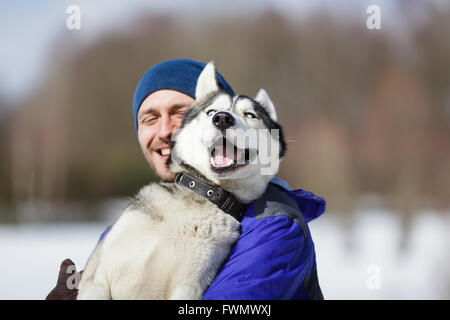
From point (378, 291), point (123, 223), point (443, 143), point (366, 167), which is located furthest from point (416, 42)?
point (123, 223)

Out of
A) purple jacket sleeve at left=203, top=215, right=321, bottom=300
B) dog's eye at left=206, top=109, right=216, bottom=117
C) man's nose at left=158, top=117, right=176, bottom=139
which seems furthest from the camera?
man's nose at left=158, top=117, right=176, bottom=139

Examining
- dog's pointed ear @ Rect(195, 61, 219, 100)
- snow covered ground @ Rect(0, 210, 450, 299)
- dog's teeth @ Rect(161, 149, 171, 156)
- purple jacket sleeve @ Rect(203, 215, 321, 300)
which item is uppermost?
dog's pointed ear @ Rect(195, 61, 219, 100)

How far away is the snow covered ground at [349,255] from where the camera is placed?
589cm

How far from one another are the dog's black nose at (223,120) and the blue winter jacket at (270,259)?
13.4 inches

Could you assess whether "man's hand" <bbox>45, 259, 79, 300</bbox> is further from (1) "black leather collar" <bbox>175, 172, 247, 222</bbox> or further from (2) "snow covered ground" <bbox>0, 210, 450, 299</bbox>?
(2) "snow covered ground" <bbox>0, 210, 450, 299</bbox>

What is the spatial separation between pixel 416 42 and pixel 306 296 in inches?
342

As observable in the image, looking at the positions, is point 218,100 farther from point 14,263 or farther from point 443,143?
point 443,143

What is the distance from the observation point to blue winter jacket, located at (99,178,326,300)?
142cm

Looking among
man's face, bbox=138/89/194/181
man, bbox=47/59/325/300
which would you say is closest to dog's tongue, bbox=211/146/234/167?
man, bbox=47/59/325/300

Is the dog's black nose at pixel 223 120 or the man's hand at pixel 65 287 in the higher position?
the dog's black nose at pixel 223 120

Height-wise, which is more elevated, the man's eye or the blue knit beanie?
the blue knit beanie

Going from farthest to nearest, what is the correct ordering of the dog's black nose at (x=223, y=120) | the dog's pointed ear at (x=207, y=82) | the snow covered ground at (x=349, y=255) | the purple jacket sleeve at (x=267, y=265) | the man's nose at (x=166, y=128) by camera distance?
the snow covered ground at (x=349, y=255)
the man's nose at (x=166, y=128)
the dog's pointed ear at (x=207, y=82)
the dog's black nose at (x=223, y=120)
the purple jacket sleeve at (x=267, y=265)

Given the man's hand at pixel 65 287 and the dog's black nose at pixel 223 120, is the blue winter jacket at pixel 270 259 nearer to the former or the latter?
the dog's black nose at pixel 223 120

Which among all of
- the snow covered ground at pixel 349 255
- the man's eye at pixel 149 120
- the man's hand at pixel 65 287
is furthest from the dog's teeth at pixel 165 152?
the snow covered ground at pixel 349 255
